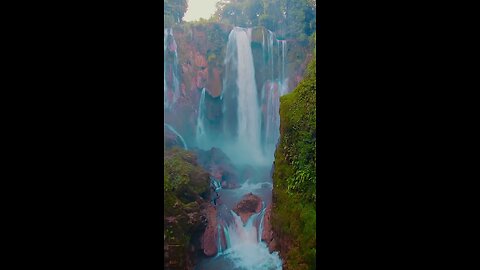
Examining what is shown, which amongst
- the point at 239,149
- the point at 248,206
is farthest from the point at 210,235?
the point at 239,149

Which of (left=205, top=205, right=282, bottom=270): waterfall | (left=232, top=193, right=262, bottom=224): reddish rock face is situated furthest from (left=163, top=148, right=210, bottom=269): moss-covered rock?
(left=232, top=193, right=262, bottom=224): reddish rock face

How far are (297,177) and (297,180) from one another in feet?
0.10

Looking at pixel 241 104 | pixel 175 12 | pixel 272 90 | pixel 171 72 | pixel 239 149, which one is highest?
pixel 175 12

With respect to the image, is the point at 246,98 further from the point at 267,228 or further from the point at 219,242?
the point at 219,242

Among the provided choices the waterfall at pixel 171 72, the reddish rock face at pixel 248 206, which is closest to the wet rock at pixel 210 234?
the reddish rock face at pixel 248 206

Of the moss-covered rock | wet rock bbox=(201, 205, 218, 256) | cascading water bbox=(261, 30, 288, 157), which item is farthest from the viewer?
cascading water bbox=(261, 30, 288, 157)

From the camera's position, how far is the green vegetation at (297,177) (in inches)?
129

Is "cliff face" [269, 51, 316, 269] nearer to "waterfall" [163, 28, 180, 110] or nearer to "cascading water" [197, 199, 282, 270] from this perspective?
"cascading water" [197, 199, 282, 270]

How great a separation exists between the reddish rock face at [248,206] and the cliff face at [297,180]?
0.77 ft

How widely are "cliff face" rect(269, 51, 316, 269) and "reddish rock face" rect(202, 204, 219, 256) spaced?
0.66m

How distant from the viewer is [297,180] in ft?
11.3

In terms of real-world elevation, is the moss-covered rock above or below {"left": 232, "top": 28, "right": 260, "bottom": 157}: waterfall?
below

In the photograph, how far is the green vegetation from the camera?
10.7 feet

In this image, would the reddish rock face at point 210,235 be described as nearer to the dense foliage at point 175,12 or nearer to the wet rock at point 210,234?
the wet rock at point 210,234
